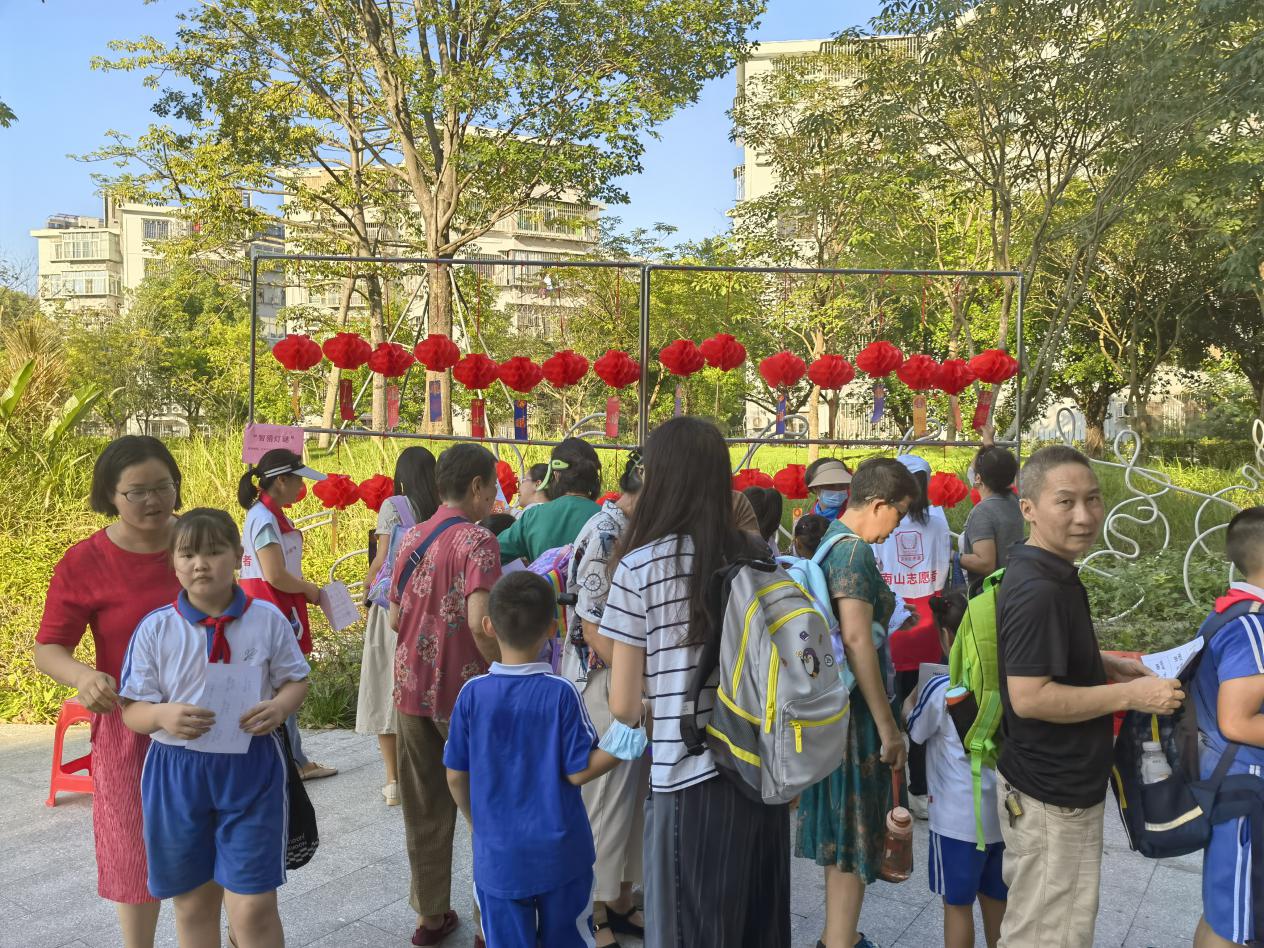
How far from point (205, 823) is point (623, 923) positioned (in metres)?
1.49

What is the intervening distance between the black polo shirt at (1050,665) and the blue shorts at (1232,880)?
296 millimetres

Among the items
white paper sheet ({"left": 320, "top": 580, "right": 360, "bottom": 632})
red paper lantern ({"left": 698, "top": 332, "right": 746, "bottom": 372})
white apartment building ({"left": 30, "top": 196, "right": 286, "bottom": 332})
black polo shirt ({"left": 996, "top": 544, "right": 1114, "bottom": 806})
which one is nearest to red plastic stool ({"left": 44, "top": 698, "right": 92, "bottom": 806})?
white paper sheet ({"left": 320, "top": 580, "right": 360, "bottom": 632})

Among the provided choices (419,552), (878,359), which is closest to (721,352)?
(878,359)

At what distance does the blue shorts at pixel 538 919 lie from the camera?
256cm

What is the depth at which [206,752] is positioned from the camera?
8.27ft

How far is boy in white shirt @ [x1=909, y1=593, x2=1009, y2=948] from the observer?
286 cm

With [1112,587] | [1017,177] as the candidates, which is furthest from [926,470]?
[1017,177]

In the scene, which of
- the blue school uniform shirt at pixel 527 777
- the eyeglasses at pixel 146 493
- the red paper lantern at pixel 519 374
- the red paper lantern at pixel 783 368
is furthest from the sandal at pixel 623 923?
the red paper lantern at pixel 519 374

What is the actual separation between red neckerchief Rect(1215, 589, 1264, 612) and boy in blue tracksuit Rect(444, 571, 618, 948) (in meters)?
1.48

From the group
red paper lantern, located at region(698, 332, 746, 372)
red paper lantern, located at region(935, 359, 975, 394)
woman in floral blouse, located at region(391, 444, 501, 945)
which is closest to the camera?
woman in floral blouse, located at region(391, 444, 501, 945)

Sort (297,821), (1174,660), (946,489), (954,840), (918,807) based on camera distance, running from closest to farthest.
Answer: (1174,660) < (297,821) < (954,840) < (918,807) < (946,489)

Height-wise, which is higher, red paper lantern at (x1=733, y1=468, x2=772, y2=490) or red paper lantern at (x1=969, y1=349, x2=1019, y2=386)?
red paper lantern at (x1=969, y1=349, x2=1019, y2=386)

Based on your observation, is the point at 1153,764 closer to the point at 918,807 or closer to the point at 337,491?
the point at 918,807

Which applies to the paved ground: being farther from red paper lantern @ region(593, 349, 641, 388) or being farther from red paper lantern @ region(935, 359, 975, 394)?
red paper lantern @ region(593, 349, 641, 388)
